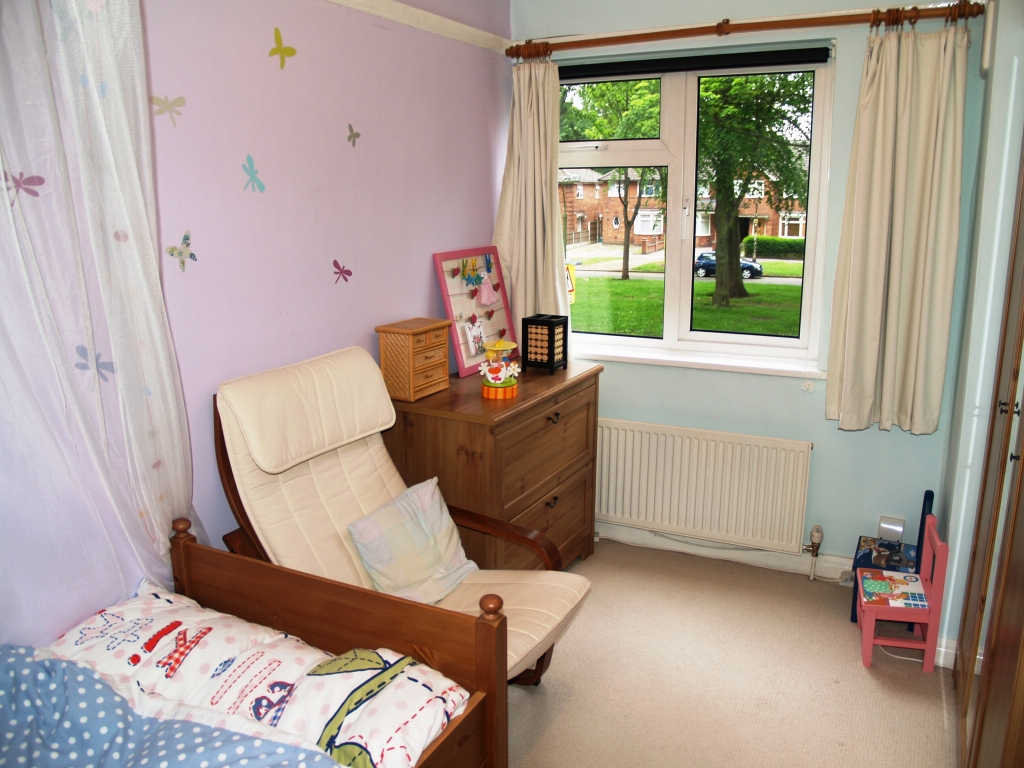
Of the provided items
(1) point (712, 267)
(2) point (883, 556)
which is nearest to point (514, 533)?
(2) point (883, 556)

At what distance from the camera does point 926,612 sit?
263 centimetres

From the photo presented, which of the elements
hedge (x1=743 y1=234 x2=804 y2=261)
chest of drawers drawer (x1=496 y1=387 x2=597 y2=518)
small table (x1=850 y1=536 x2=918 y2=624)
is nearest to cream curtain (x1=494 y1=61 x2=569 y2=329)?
chest of drawers drawer (x1=496 y1=387 x2=597 y2=518)

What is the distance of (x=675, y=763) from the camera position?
2271mm

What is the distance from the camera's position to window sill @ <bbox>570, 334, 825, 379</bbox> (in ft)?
10.7

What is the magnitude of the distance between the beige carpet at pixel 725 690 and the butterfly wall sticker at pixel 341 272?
1454mm

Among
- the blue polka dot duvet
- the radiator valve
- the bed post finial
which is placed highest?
the bed post finial

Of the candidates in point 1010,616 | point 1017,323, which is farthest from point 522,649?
point 1017,323

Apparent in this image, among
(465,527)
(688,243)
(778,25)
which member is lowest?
(465,527)

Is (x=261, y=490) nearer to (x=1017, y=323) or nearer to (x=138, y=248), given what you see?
(x=138, y=248)

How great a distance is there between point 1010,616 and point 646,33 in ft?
8.02

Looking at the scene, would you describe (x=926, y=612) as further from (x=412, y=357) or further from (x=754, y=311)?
(x=412, y=357)

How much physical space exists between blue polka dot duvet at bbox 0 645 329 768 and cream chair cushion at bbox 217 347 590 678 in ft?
2.09

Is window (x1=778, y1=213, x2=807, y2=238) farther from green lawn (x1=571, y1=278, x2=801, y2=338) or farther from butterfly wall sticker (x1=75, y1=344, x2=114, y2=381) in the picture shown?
butterfly wall sticker (x1=75, y1=344, x2=114, y2=381)

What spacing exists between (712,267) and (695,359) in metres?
0.40
